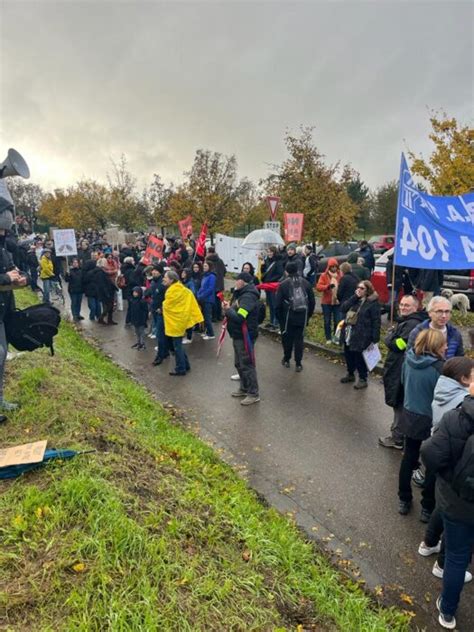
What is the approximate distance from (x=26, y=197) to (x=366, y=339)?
2608 inches

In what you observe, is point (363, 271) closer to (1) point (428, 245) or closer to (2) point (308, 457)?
(1) point (428, 245)

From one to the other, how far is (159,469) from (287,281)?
4.66 meters

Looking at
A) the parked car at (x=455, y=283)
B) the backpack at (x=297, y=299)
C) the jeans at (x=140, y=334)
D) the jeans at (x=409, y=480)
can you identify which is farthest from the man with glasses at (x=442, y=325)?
the parked car at (x=455, y=283)

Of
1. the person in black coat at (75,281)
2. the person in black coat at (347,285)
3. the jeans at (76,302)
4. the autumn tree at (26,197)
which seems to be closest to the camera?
the person in black coat at (347,285)

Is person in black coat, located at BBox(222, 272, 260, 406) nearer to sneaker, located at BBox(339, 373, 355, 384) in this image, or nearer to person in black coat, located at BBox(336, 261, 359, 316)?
sneaker, located at BBox(339, 373, 355, 384)

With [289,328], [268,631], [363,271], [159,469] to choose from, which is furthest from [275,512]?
[363,271]

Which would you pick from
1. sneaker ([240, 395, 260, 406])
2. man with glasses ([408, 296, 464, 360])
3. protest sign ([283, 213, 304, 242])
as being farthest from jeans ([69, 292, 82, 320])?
man with glasses ([408, 296, 464, 360])

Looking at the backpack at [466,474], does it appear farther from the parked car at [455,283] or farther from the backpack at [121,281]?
the backpack at [121,281]

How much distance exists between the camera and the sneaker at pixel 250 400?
665cm

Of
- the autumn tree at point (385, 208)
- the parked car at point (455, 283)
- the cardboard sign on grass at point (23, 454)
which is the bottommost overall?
the cardboard sign on grass at point (23, 454)

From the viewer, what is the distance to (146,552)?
2730 millimetres

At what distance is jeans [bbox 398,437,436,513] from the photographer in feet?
12.8

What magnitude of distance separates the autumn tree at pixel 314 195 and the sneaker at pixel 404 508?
1361 centimetres

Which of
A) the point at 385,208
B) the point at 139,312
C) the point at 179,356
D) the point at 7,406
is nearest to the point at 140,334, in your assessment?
the point at 139,312
